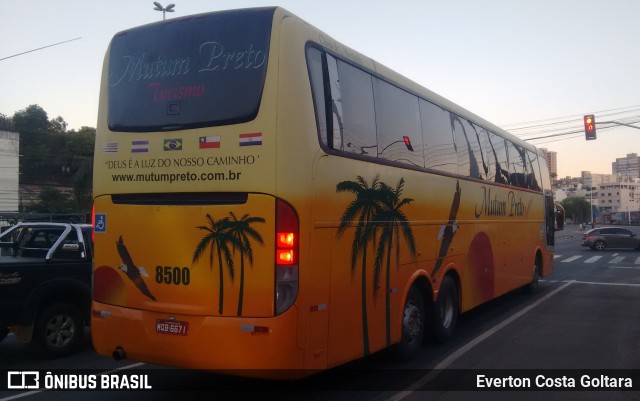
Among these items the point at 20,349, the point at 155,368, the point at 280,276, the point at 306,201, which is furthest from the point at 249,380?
the point at 20,349

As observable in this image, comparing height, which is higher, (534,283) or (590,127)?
(590,127)

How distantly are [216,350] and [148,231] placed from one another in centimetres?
145

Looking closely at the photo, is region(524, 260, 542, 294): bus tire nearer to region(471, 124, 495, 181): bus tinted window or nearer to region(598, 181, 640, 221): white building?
region(471, 124, 495, 181): bus tinted window

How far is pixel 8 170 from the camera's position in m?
38.6

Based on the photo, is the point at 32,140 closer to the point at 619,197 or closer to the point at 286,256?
the point at 286,256

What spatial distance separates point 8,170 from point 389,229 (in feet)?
126

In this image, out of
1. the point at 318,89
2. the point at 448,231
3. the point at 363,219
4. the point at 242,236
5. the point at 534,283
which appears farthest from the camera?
the point at 534,283

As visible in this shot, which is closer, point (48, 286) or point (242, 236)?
point (242, 236)

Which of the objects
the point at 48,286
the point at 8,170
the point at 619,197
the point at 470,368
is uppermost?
the point at 619,197

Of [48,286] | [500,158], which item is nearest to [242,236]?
[48,286]

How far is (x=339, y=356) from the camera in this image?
5.95 metres

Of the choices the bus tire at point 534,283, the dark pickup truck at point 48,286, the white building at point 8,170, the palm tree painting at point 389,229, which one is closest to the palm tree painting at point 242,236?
the palm tree painting at point 389,229

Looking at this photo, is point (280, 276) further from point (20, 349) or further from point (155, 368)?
point (20, 349)

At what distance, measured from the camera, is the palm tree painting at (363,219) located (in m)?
6.16
